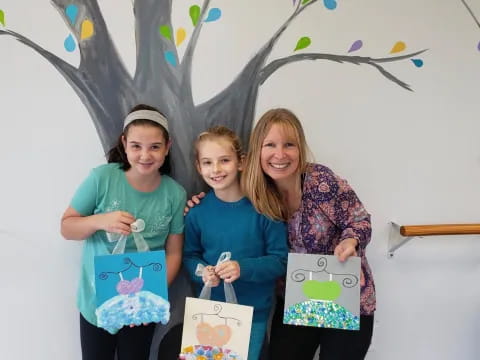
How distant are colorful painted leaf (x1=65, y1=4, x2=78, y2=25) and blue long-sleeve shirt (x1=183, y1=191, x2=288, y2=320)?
678mm

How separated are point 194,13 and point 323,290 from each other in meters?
0.91

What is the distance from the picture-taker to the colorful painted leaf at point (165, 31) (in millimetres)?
1319

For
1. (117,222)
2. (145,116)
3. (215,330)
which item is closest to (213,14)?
(145,116)

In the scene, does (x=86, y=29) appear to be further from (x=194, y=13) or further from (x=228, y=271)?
(x=228, y=271)

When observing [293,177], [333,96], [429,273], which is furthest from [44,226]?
[429,273]

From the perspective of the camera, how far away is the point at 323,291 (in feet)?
3.68

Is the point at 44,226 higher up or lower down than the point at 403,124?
lower down

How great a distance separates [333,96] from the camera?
56.1 inches

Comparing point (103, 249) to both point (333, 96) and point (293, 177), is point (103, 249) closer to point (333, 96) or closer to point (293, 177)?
point (293, 177)

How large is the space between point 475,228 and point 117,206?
1188 mm

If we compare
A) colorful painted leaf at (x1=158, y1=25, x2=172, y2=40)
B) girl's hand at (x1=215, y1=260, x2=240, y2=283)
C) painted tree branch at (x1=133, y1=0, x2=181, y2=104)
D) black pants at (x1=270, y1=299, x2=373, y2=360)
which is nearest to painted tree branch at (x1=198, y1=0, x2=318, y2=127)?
painted tree branch at (x1=133, y1=0, x2=181, y2=104)

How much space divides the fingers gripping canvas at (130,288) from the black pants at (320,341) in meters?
0.38

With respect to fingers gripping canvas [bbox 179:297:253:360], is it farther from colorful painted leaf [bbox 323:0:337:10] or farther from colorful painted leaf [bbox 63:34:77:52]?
colorful painted leaf [bbox 323:0:337:10]

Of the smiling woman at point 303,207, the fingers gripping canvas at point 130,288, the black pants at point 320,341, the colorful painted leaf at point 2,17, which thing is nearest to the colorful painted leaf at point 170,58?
the smiling woman at point 303,207
